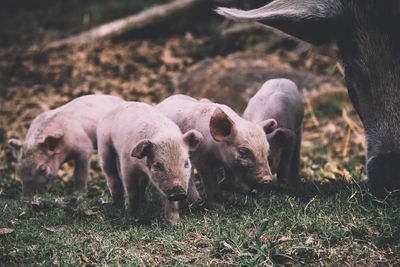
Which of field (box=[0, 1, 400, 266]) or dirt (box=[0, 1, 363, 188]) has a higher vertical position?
dirt (box=[0, 1, 363, 188])

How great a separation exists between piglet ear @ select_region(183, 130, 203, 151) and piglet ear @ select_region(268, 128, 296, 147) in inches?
29.5

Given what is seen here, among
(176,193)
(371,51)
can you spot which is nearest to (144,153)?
(176,193)

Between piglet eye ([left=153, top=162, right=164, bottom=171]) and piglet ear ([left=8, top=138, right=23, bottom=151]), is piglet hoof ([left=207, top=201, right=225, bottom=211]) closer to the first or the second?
piglet eye ([left=153, top=162, right=164, bottom=171])

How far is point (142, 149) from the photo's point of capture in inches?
119

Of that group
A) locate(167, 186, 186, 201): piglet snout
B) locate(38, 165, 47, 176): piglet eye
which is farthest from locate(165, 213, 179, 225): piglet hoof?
locate(38, 165, 47, 176): piglet eye

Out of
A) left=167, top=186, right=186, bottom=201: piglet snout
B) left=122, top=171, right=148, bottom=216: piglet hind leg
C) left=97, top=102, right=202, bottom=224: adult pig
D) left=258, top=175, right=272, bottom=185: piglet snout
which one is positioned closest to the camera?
left=167, top=186, right=186, bottom=201: piglet snout

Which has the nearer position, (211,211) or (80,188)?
(211,211)

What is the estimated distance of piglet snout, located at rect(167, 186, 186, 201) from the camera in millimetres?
2946

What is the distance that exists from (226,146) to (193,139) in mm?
309

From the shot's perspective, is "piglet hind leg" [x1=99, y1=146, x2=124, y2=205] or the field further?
"piglet hind leg" [x1=99, y1=146, x2=124, y2=205]

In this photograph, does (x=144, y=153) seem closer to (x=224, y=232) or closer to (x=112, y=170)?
(x=224, y=232)

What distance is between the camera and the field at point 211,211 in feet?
8.56

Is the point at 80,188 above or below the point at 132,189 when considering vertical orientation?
below

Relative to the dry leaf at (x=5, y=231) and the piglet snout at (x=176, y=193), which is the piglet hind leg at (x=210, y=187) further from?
the dry leaf at (x=5, y=231)
